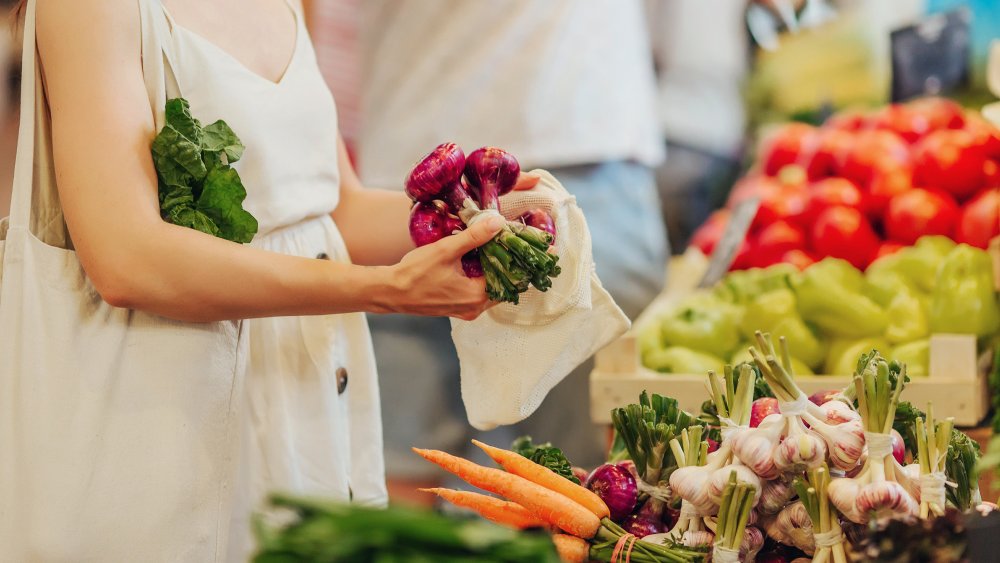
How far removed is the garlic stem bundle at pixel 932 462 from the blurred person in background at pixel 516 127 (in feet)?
5.77

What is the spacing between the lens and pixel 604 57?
3152 millimetres

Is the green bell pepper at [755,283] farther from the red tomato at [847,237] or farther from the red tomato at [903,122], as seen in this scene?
the red tomato at [903,122]

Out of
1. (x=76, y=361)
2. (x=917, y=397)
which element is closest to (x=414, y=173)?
(x=76, y=361)

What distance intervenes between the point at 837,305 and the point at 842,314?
0.08ft

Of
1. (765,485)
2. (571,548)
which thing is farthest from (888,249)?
(571,548)

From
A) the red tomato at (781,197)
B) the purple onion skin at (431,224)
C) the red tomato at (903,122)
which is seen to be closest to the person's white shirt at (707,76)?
the red tomato at (781,197)

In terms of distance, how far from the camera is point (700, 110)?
4168mm

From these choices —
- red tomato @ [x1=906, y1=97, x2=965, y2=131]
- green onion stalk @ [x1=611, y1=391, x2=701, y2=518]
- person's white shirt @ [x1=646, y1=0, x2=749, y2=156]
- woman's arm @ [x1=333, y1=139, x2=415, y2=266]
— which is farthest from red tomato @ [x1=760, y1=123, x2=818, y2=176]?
green onion stalk @ [x1=611, y1=391, x2=701, y2=518]

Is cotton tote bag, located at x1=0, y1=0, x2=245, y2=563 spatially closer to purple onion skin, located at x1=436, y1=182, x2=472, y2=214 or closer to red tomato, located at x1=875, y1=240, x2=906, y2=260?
purple onion skin, located at x1=436, y1=182, x2=472, y2=214

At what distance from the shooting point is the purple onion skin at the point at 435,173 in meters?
1.62

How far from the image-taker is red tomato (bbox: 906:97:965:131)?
10.2 ft

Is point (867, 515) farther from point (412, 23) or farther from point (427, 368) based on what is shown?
point (412, 23)

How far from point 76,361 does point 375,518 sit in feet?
2.57

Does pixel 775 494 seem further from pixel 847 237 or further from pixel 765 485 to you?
pixel 847 237
